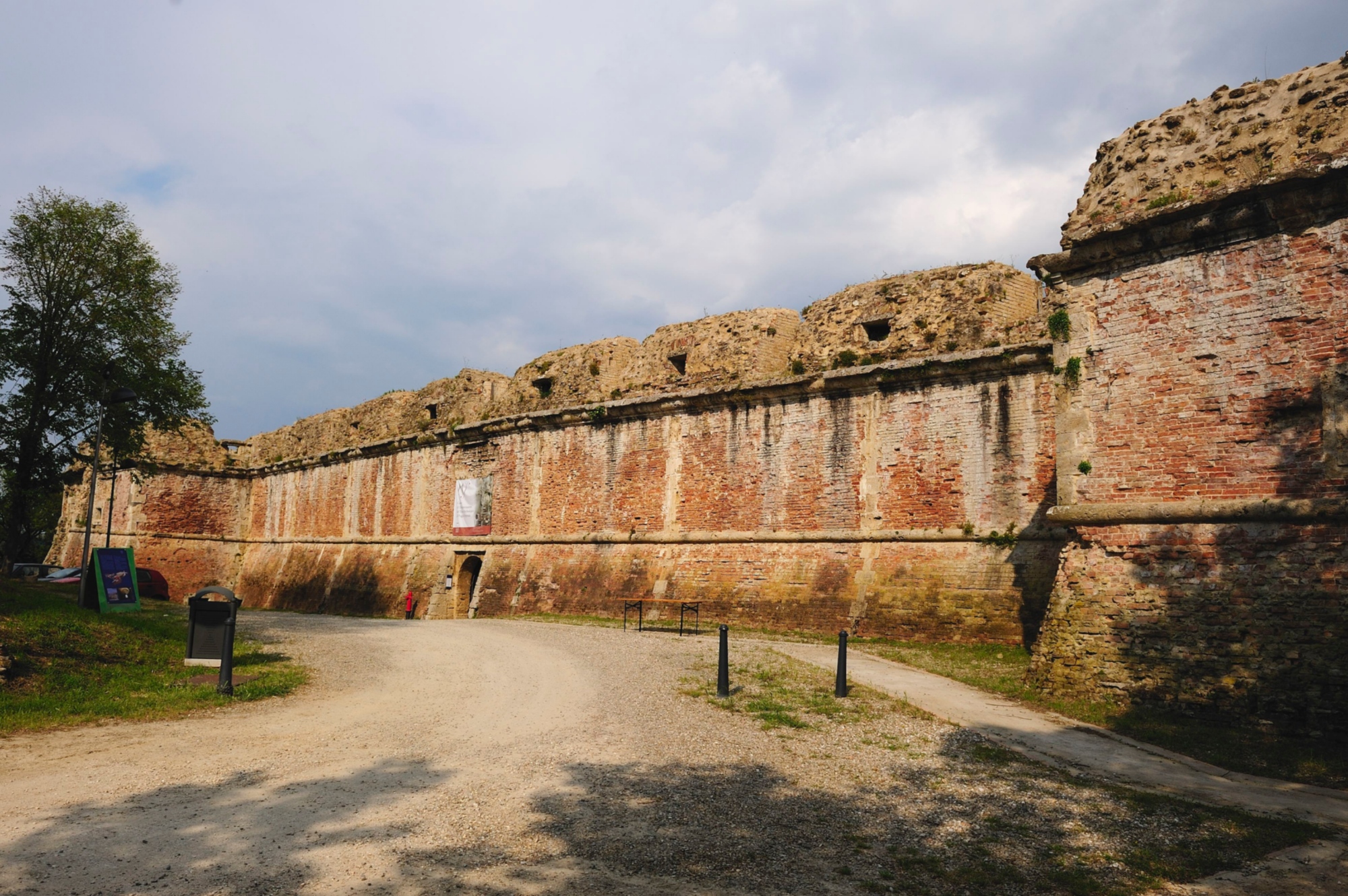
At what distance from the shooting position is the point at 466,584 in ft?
78.5

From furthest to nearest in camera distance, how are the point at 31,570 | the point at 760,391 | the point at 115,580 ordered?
the point at 31,570, the point at 760,391, the point at 115,580

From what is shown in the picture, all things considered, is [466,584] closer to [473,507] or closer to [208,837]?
[473,507]

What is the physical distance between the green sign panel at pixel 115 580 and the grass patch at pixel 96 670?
1.20 m

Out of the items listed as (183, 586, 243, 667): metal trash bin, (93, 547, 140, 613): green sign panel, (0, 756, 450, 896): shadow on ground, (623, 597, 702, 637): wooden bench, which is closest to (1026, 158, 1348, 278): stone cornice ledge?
(623, 597, 702, 637): wooden bench

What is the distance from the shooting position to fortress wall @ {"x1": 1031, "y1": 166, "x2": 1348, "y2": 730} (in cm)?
775

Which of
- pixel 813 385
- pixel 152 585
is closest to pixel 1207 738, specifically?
pixel 813 385

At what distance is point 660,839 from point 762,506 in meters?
12.2

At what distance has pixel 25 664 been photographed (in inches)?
345

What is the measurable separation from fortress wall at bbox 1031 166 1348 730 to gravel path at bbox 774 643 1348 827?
0.99 metres

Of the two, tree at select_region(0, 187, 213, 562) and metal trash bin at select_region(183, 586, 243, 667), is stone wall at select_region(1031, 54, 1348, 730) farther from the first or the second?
tree at select_region(0, 187, 213, 562)

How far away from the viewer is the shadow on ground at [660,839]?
13.8ft

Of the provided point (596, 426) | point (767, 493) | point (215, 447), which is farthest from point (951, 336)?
point (215, 447)

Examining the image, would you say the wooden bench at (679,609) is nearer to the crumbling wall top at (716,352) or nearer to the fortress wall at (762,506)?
the fortress wall at (762,506)

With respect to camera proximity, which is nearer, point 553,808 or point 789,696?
point 553,808
